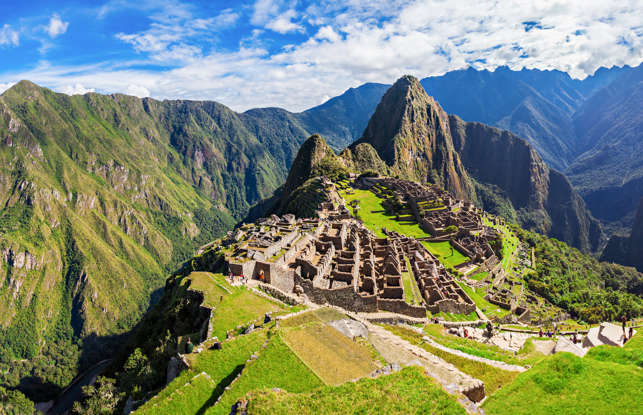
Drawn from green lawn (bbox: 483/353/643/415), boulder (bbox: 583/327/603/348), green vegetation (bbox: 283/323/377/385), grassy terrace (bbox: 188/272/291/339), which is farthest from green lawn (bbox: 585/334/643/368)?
grassy terrace (bbox: 188/272/291/339)

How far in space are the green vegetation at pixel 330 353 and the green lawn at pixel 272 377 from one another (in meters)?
0.49

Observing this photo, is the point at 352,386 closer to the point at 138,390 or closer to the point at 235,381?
the point at 235,381

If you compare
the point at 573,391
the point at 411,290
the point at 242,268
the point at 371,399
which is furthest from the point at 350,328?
the point at 411,290

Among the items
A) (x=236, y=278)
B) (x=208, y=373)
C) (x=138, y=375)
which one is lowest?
(x=138, y=375)

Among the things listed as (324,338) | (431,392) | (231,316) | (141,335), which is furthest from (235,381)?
(141,335)

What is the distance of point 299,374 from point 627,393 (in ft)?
46.6

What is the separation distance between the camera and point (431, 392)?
44.2 ft

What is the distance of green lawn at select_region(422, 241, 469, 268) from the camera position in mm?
70188

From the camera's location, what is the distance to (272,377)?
18.0 m

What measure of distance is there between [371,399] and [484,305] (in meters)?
47.3

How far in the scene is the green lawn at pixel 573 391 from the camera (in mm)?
11914

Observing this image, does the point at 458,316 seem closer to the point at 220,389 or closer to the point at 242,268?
the point at 242,268

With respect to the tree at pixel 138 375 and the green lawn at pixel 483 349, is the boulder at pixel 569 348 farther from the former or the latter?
the tree at pixel 138 375

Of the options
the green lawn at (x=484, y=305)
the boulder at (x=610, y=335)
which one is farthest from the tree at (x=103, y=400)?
the green lawn at (x=484, y=305)
